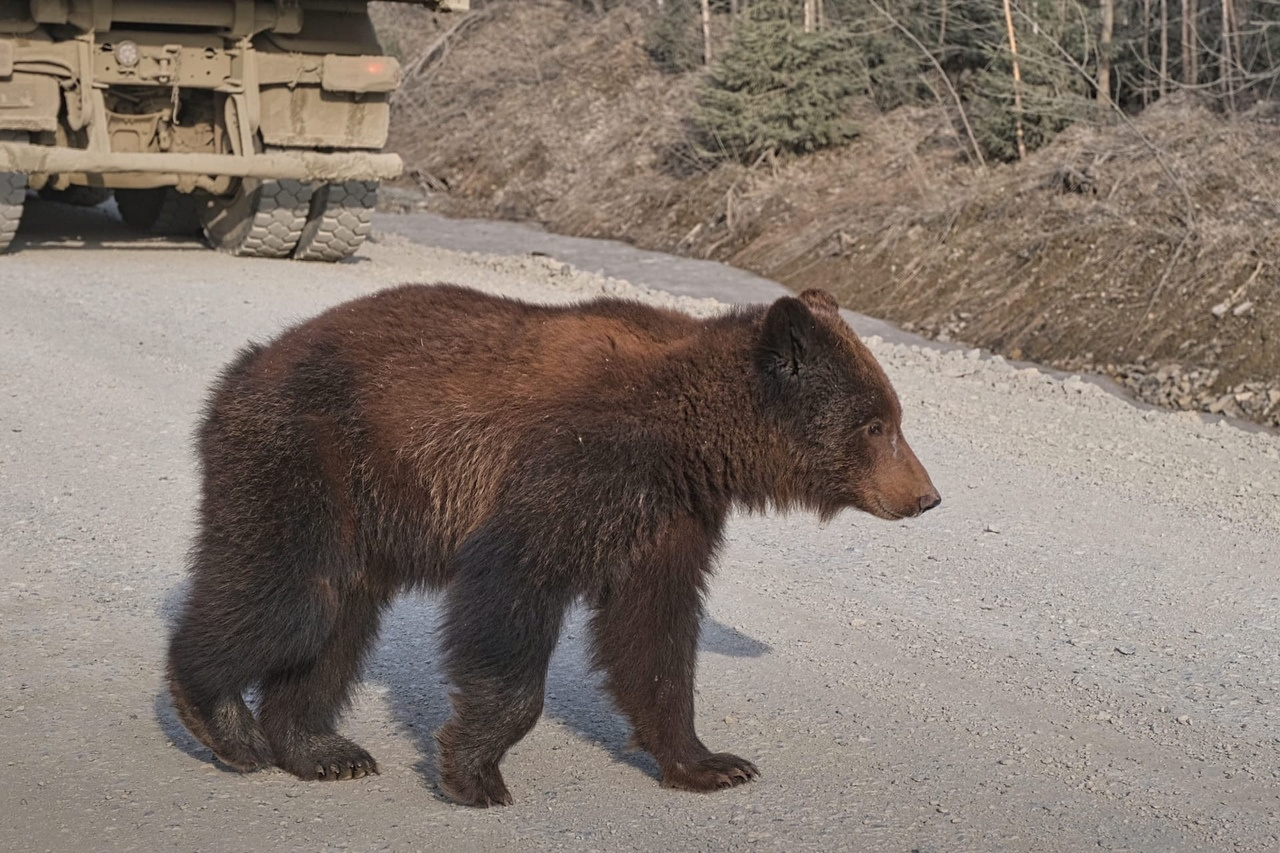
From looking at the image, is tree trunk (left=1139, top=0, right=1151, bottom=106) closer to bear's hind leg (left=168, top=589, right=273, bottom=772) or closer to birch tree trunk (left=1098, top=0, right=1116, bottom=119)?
birch tree trunk (left=1098, top=0, right=1116, bottom=119)

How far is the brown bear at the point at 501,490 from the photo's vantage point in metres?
4.73

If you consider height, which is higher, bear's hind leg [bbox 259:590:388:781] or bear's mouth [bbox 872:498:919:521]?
bear's mouth [bbox 872:498:919:521]

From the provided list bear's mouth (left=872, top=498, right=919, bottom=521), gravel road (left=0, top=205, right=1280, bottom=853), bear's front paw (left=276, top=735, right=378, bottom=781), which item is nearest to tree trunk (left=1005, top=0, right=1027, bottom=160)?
gravel road (left=0, top=205, right=1280, bottom=853)

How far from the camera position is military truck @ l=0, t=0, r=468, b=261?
45.5ft

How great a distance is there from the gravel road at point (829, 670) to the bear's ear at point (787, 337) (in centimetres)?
136

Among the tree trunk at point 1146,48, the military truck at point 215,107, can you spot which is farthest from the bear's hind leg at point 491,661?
the tree trunk at point 1146,48

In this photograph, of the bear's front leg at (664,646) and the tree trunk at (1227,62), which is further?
the tree trunk at (1227,62)

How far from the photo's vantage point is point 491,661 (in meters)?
4.68

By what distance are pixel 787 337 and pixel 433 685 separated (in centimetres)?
213

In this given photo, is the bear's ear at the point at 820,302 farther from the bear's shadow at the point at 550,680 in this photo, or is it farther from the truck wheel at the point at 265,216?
the truck wheel at the point at 265,216

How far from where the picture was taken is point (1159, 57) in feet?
69.2

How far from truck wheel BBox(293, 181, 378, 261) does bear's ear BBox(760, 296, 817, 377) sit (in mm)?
11091

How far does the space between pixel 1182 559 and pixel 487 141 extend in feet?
78.0

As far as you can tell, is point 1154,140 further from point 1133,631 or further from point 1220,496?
point 1133,631
